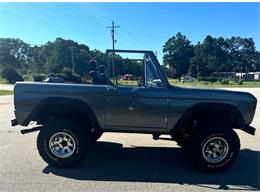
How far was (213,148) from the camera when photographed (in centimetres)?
598

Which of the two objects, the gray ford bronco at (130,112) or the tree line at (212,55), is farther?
the tree line at (212,55)

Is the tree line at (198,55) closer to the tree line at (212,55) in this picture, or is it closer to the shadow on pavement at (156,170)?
the tree line at (212,55)

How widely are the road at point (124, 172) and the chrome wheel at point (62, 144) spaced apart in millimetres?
280

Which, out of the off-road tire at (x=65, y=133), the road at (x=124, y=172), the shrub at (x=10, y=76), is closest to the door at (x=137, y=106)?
the off-road tire at (x=65, y=133)

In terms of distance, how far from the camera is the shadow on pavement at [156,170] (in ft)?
17.8

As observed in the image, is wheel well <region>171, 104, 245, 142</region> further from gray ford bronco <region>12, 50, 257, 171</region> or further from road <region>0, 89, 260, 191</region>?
road <region>0, 89, 260, 191</region>

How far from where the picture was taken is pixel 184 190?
197 inches

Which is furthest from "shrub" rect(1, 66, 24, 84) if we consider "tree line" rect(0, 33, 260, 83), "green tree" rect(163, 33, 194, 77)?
"green tree" rect(163, 33, 194, 77)

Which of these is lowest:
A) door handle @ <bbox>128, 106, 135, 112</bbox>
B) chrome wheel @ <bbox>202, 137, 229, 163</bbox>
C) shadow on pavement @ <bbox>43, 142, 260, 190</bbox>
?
shadow on pavement @ <bbox>43, 142, 260, 190</bbox>

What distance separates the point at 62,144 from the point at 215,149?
8.47ft

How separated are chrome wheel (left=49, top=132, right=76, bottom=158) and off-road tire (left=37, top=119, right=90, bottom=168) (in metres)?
0.02


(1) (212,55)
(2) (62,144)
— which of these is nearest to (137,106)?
(2) (62,144)

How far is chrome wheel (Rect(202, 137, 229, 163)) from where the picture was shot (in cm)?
593

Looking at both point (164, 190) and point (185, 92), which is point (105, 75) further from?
point (164, 190)
